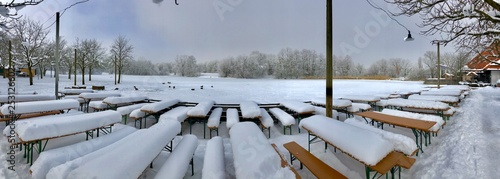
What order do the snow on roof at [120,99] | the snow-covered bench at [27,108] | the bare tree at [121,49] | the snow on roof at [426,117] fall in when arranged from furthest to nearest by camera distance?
the bare tree at [121,49] < the snow on roof at [120,99] < the snow-covered bench at [27,108] < the snow on roof at [426,117]

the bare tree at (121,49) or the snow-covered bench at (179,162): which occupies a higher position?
the bare tree at (121,49)

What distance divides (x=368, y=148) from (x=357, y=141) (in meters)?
0.23

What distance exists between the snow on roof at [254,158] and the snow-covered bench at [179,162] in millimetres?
1034

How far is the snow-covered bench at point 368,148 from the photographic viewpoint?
9.93 ft

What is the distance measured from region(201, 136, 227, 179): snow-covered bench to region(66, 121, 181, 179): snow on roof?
0.87 m

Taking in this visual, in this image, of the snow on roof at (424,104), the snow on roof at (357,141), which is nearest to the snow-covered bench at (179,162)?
the snow on roof at (357,141)

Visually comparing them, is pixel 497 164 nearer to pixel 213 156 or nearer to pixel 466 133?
pixel 466 133

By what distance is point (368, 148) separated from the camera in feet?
10.2

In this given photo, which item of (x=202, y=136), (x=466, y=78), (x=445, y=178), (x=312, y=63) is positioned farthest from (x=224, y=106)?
(x=312, y=63)

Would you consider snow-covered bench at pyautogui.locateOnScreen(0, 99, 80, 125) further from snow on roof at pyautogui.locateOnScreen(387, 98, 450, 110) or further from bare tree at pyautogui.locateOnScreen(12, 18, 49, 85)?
bare tree at pyautogui.locateOnScreen(12, 18, 49, 85)

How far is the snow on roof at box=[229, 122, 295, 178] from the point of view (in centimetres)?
259

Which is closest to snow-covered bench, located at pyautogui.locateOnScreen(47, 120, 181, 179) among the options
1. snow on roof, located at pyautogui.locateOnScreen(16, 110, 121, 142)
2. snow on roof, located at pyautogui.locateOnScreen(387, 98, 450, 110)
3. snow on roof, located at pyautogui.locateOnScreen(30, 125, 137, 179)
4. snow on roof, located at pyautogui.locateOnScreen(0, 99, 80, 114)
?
snow on roof, located at pyautogui.locateOnScreen(30, 125, 137, 179)

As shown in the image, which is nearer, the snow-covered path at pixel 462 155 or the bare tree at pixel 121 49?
the snow-covered path at pixel 462 155

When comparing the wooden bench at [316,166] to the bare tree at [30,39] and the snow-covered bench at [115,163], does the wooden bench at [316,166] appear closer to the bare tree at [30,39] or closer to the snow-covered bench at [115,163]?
the snow-covered bench at [115,163]
